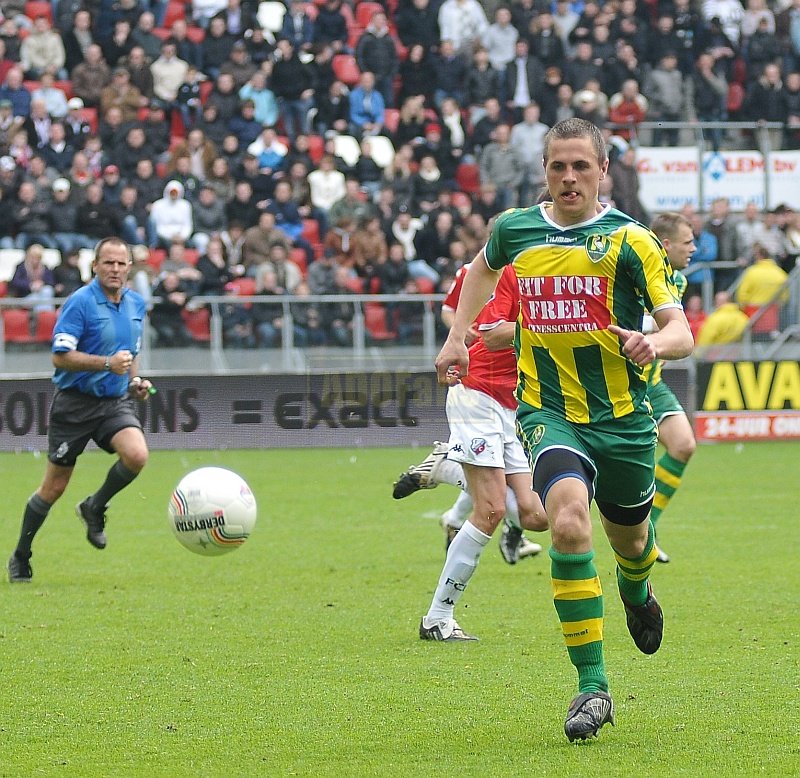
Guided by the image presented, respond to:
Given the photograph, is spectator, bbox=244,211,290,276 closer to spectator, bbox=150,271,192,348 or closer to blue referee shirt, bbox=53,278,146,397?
spectator, bbox=150,271,192,348

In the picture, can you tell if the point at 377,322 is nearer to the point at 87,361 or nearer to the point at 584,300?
the point at 87,361

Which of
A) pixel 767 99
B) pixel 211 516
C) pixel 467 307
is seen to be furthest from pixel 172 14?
pixel 467 307

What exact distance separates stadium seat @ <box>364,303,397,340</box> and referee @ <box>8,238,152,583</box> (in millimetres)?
9346

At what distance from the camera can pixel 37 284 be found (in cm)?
1933

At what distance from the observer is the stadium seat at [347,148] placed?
23.3 metres

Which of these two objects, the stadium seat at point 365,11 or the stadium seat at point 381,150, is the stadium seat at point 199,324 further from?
the stadium seat at point 365,11

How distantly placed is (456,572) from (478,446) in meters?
0.69

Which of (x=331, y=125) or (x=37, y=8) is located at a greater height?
(x=37, y=8)

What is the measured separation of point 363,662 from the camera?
22.5ft

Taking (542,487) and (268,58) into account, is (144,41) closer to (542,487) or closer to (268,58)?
(268,58)

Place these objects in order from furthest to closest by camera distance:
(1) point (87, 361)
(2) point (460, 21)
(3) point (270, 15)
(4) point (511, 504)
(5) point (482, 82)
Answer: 1. (2) point (460, 21)
2. (3) point (270, 15)
3. (5) point (482, 82)
4. (1) point (87, 361)
5. (4) point (511, 504)

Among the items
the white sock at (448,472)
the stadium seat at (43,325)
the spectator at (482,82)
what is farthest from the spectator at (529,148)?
the white sock at (448,472)

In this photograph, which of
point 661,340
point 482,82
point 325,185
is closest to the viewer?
point 661,340

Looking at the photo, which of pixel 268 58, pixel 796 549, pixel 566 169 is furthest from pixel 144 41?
pixel 566 169
